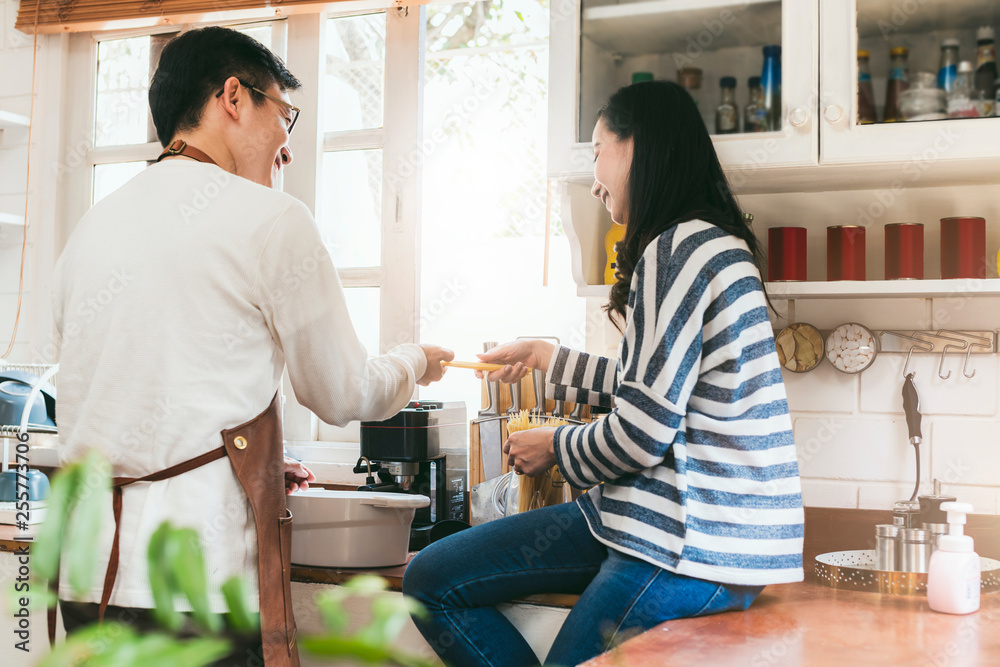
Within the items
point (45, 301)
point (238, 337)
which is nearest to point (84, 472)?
point (238, 337)

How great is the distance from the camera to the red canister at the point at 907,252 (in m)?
1.61

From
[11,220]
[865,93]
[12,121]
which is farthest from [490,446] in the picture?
[12,121]

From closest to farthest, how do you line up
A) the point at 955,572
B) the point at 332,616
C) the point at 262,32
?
the point at 332,616 < the point at 955,572 < the point at 262,32

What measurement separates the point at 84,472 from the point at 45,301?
8.42ft

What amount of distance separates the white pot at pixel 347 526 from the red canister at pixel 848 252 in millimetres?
928

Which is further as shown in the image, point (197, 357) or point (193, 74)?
point (193, 74)

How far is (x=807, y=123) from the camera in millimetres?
1514

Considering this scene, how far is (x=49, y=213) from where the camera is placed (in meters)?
2.60

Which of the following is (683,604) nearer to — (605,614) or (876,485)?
(605,614)

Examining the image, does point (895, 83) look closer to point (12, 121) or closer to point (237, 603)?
point (237, 603)

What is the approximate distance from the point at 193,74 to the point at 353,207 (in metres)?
1.10

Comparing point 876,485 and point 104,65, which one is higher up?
point 104,65

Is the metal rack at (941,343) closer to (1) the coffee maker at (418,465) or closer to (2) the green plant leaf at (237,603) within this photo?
(1) the coffee maker at (418,465)

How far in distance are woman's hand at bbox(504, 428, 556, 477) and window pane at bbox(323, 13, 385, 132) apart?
4.21 ft
